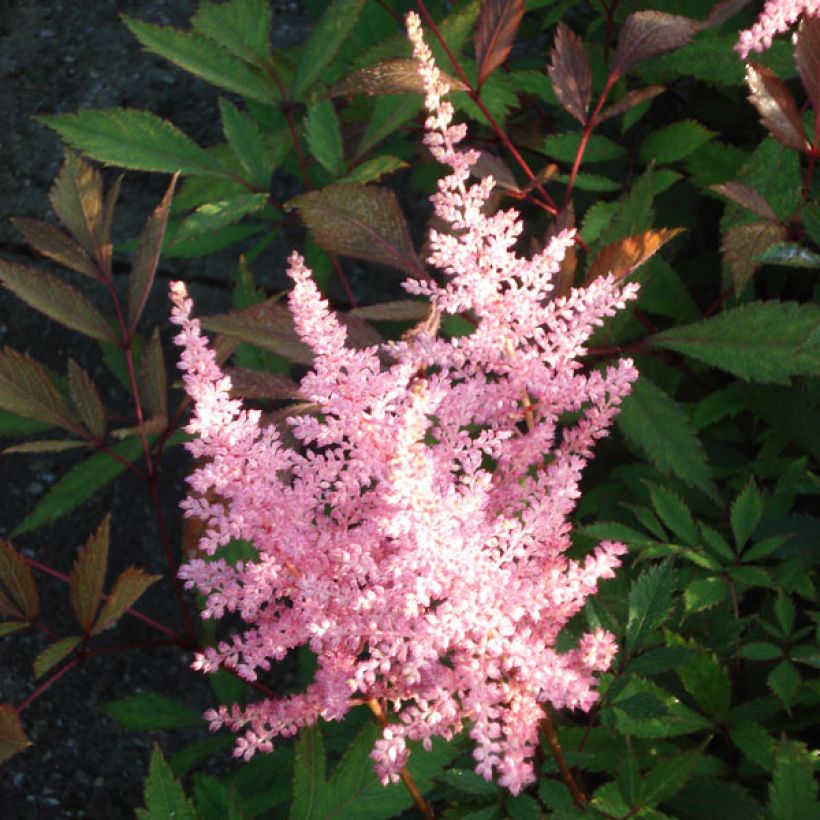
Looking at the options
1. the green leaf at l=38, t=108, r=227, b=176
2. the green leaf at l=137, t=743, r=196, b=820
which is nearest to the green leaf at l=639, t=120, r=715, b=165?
the green leaf at l=38, t=108, r=227, b=176

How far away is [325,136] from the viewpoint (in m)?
1.48

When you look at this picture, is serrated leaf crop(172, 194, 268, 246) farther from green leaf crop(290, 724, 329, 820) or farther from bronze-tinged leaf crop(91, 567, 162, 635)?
green leaf crop(290, 724, 329, 820)

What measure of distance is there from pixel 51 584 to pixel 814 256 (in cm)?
158

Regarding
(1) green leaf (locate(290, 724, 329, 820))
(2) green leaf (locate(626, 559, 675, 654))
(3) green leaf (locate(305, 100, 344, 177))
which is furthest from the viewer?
(3) green leaf (locate(305, 100, 344, 177))

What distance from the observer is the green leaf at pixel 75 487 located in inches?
58.9

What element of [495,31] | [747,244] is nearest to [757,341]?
[747,244]

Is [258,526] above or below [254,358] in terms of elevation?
above

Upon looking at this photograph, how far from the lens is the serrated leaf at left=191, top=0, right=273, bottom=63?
1.49 meters

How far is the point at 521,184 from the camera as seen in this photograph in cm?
188

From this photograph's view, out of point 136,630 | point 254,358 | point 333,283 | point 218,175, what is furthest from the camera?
point 333,283

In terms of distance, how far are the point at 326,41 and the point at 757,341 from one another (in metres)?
0.70

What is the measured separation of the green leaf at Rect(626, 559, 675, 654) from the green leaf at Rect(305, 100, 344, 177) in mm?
714

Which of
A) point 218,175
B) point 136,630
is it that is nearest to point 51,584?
point 136,630

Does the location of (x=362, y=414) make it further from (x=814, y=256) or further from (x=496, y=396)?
(x=814, y=256)
